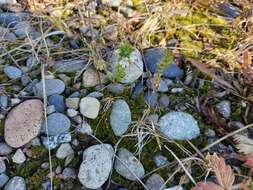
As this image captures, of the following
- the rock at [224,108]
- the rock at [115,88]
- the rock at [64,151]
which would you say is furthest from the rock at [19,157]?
the rock at [224,108]

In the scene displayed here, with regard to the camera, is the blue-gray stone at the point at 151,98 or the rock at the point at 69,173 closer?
the rock at the point at 69,173

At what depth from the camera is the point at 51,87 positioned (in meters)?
2.12

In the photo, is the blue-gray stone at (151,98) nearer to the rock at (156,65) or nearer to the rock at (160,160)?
the rock at (156,65)

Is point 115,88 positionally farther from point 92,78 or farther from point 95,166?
point 95,166

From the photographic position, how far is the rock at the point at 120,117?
2051mm

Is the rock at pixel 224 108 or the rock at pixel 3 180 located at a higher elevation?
the rock at pixel 224 108

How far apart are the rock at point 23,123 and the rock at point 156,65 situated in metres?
0.54

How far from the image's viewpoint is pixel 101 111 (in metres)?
2.08

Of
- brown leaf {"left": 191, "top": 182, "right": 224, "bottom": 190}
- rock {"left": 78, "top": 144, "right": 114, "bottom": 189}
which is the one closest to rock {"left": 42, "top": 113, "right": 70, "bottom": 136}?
rock {"left": 78, "top": 144, "right": 114, "bottom": 189}

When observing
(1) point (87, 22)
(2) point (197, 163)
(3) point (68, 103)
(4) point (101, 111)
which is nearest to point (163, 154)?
(2) point (197, 163)

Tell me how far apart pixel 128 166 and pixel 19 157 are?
0.44 m

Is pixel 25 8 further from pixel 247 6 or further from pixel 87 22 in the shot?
pixel 247 6

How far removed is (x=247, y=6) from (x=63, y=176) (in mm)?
1348

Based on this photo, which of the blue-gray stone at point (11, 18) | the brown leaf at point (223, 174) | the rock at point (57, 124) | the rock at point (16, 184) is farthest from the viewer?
the blue-gray stone at point (11, 18)
